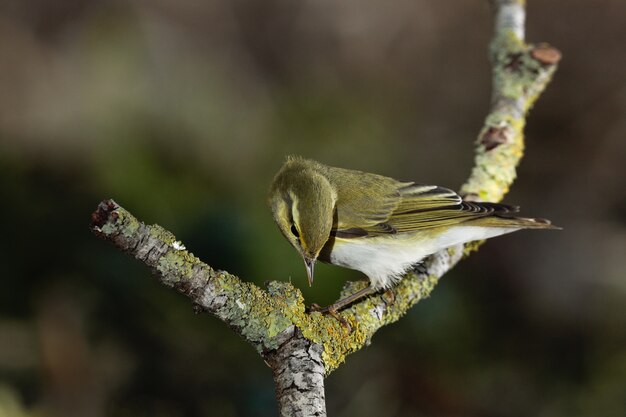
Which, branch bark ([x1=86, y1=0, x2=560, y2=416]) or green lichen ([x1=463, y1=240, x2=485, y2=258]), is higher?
green lichen ([x1=463, y1=240, x2=485, y2=258])

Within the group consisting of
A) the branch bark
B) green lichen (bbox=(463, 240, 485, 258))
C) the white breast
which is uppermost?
green lichen (bbox=(463, 240, 485, 258))

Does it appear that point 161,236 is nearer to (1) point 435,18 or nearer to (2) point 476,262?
(2) point 476,262

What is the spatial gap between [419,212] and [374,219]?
27cm

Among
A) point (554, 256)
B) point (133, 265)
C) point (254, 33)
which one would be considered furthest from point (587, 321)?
point (254, 33)

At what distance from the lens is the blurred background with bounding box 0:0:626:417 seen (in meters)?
3.90

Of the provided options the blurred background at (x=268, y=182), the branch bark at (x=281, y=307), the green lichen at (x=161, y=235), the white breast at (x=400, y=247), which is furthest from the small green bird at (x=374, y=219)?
the green lichen at (x=161, y=235)

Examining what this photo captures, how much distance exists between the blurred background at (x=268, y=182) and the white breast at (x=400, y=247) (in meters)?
0.38

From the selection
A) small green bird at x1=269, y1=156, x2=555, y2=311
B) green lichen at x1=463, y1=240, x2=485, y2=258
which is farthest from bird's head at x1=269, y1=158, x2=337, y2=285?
green lichen at x1=463, y1=240, x2=485, y2=258

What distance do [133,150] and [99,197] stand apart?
16.1 inches

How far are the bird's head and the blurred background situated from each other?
1.39 ft

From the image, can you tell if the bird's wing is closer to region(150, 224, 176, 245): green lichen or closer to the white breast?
the white breast

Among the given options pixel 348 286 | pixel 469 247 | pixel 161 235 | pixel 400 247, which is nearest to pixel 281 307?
pixel 161 235

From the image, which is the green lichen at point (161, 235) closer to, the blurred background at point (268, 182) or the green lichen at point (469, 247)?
the blurred background at point (268, 182)

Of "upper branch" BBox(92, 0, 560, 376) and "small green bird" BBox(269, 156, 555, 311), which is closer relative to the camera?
"upper branch" BBox(92, 0, 560, 376)
